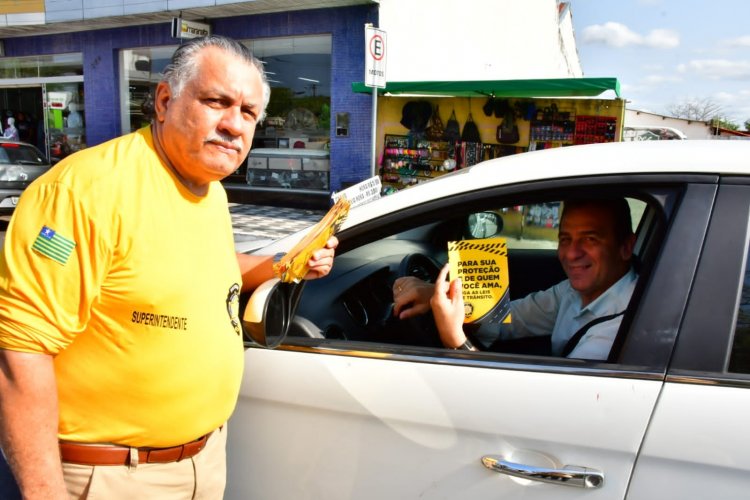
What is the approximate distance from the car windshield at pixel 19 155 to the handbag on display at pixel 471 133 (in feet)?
24.1

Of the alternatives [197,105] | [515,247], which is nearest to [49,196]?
[197,105]

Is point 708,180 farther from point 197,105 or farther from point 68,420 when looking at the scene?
point 68,420

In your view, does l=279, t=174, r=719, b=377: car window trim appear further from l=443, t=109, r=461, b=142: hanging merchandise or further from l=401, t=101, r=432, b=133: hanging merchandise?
l=401, t=101, r=432, b=133: hanging merchandise

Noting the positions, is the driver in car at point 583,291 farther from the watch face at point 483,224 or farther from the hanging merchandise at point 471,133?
the hanging merchandise at point 471,133

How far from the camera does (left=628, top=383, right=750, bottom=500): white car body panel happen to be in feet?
4.17

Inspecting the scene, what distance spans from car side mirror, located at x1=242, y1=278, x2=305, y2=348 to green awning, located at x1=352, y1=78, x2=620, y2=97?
25.6 feet

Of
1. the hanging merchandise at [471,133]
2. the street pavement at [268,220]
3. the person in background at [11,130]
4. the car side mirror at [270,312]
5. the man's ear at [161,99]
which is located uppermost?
the person in background at [11,130]

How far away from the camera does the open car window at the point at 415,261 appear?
1.70m

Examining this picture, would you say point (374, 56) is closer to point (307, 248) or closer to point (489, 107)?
point (489, 107)

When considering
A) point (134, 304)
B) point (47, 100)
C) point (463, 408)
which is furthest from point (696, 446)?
point (47, 100)

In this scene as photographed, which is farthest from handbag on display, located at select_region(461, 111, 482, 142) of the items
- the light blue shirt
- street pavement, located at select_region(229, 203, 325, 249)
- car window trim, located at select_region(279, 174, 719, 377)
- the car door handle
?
the car door handle

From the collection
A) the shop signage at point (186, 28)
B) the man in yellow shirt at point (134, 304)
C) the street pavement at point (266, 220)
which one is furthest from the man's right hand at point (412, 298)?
the shop signage at point (186, 28)

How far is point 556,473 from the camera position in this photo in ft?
4.53

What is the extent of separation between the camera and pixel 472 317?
1871mm
